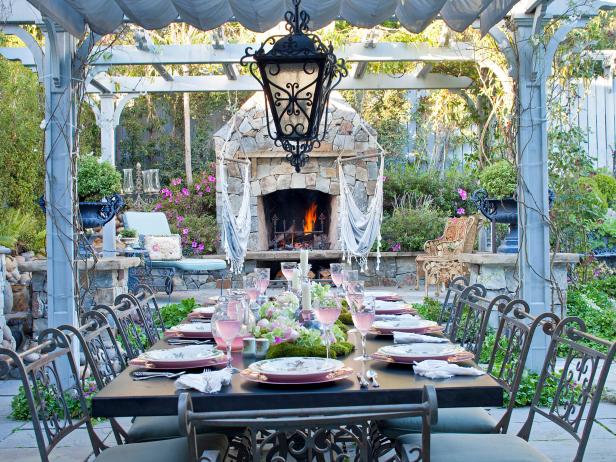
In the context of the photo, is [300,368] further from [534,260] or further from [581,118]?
[581,118]

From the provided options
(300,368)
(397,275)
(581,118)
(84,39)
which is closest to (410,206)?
(397,275)

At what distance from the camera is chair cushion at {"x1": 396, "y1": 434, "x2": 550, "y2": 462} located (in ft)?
7.04

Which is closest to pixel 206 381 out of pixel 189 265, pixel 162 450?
pixel 162 450

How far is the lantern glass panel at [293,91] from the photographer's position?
9.78 ft

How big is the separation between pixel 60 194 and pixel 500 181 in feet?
9.61

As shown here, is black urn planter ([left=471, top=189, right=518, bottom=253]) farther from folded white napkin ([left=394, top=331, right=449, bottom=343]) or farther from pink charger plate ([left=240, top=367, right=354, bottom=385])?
pink charger plate ([left=240, top=367, right=354, bottom=385])

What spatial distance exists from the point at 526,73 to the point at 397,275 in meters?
5.70

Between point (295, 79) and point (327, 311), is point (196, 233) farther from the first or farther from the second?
point (327, 311)

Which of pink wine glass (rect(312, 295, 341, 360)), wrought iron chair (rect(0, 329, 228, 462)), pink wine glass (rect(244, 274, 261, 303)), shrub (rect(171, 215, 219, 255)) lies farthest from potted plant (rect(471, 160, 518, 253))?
shrub (rect(171, 215, 219, 255))

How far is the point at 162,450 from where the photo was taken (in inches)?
89.4

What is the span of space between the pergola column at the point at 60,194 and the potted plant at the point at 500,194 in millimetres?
2853

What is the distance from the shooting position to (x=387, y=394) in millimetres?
1995

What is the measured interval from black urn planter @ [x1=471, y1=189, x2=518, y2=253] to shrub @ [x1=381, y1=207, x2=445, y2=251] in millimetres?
4282

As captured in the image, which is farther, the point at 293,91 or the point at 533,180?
the point at 533,180
